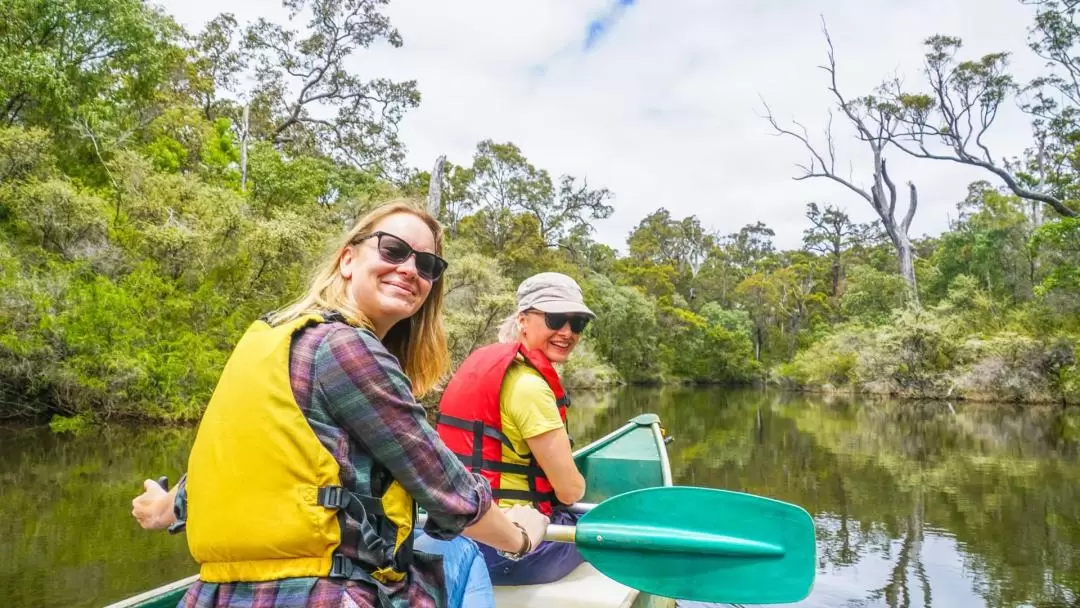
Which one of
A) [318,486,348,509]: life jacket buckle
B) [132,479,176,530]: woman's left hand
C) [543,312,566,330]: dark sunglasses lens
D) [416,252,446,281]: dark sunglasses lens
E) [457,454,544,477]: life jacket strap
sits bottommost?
[457,454,544,477]: life jacket strap

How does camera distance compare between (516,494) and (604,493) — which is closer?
(516,494)

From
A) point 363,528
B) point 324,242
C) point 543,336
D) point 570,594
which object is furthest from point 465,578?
point 324,242

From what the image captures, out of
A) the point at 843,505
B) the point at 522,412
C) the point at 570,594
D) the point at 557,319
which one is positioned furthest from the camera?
the point at 843,505

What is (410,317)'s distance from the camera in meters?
1.26

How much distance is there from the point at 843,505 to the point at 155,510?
18.1 feet

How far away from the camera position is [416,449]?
916 millimetres

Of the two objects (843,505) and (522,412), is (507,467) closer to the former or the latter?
(522,412)

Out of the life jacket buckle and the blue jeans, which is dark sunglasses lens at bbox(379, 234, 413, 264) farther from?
the blue jeans

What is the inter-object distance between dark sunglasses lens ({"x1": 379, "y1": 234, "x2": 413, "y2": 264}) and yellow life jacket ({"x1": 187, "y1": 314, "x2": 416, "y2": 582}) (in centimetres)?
25

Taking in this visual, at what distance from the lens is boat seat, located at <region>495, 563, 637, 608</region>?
2.03 metres

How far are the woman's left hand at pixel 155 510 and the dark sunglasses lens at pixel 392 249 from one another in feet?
2.05

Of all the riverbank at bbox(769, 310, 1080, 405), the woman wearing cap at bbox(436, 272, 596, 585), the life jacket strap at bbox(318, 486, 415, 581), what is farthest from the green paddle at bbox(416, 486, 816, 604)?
the riverbank at bbox(769, 310, 1080, 405)

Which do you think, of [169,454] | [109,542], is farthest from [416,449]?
[169,454]

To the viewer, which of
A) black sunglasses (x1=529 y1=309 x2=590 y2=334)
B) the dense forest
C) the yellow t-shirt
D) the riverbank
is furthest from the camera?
the riverbank
